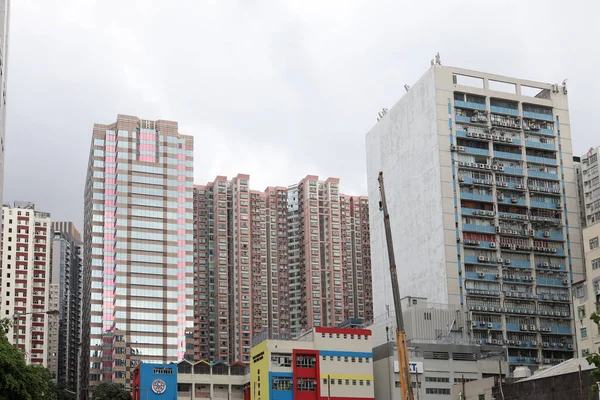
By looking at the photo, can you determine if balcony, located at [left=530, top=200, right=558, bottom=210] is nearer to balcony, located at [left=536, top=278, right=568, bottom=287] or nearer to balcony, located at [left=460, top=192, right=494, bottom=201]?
balcony, located at [left=460, top=192, right=494, bottom=201]

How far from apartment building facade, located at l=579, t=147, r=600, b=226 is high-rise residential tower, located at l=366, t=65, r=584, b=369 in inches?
137

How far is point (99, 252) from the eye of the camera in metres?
192

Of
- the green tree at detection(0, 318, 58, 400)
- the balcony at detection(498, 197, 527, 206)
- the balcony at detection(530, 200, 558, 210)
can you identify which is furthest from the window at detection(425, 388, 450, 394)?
the green tree at detection(0, 318, 58, 400)

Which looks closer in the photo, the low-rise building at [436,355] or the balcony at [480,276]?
the low-rise building at [436,355]

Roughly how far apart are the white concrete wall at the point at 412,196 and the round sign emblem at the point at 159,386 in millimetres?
40434

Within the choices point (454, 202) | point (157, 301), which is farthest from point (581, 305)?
point (157, 301)

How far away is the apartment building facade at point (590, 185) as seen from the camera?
150 metres

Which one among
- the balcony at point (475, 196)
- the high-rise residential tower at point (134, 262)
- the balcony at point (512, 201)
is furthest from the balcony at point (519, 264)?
the high-rise residential tower at point (134, 262)

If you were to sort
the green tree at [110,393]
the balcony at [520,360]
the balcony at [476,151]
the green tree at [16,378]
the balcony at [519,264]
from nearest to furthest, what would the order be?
the green tree at [16,378] < the balcony at [520,360] < the balcony at [519,264] < the balcony at [476,151] < the green tree at [110,393]

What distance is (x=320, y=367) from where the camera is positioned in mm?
128125

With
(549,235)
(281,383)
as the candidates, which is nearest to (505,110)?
(549,235)

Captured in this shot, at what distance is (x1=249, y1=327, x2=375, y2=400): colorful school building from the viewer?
416ft

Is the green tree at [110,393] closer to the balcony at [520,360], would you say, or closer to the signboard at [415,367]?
the signboard at [415,367]

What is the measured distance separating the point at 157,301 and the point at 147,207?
20808 millimetres
